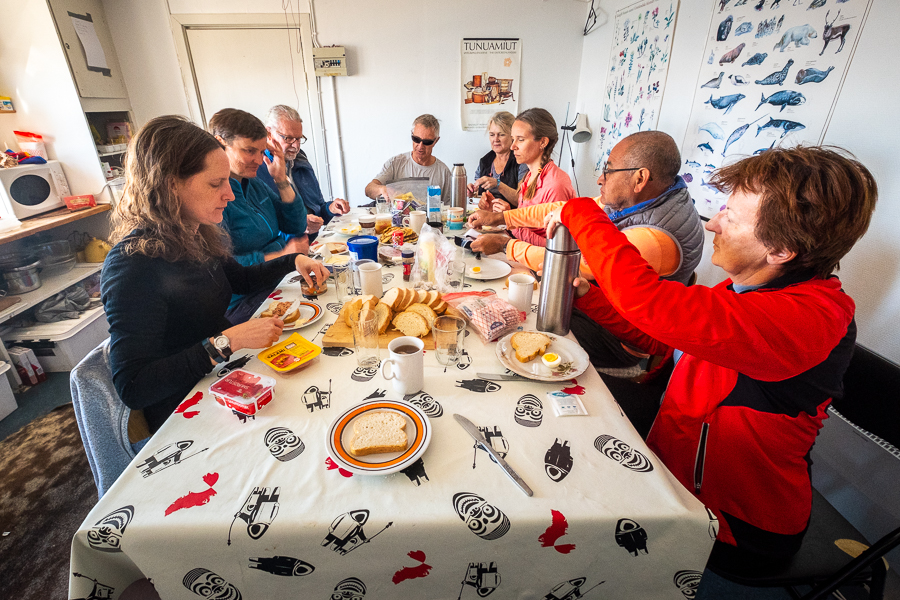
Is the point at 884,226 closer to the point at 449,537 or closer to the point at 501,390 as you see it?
the point at 501,390

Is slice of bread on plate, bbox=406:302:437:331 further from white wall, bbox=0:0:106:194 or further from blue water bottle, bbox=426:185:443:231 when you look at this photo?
white wall, bbox=0:0:106:194

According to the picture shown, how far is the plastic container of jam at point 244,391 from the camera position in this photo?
0.96m

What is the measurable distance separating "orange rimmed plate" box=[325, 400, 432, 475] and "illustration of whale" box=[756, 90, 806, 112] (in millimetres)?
2388

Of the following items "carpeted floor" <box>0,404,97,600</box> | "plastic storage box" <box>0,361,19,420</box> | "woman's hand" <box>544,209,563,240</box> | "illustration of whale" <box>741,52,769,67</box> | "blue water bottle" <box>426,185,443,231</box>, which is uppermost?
"illustration of whale" <box>741,52,769,67</box>

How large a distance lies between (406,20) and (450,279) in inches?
151

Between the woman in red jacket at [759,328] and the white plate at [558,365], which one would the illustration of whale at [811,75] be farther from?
the white plate at [558,365]

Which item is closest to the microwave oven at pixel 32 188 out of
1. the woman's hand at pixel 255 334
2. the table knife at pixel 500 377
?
the woman's hand at pixel 255 334

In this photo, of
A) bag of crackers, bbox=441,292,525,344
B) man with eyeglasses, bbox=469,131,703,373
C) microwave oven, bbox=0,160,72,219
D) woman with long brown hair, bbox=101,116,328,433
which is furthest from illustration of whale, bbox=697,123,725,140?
microwave oven, bbox=0,160,72,219

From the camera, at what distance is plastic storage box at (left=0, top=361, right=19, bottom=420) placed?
2.29 m

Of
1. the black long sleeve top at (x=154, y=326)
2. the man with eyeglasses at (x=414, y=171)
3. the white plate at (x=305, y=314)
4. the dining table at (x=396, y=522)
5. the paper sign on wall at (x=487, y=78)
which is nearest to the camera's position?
the dining table at (x=396, y=522)

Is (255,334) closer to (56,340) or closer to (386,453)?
(386,453)

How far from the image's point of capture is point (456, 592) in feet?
2.58

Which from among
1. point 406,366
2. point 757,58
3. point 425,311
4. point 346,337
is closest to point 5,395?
point 346,337

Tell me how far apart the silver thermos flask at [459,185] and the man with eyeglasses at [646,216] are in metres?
1.47
